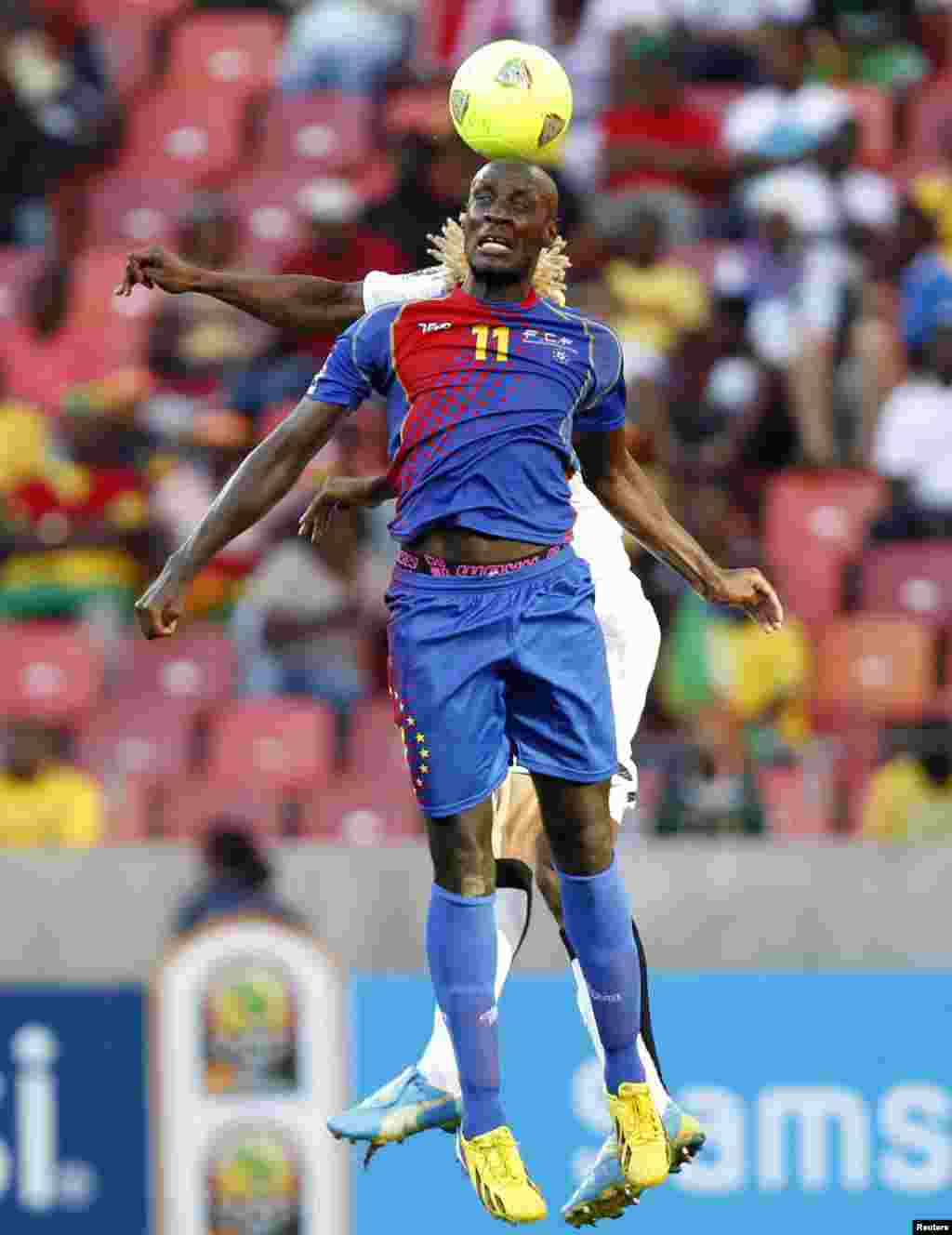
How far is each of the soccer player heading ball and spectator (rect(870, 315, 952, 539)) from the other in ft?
18.4

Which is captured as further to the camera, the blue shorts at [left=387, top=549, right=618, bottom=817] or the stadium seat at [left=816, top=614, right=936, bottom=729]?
the stadium seat at [left=816, top=614, right=936, bottom=729]

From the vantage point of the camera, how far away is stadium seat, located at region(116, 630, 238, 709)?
40.1 ft

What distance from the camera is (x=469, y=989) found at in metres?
6.85

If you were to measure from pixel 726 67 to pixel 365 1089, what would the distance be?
642cm

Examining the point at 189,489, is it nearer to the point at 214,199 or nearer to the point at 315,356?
the point at 315,356

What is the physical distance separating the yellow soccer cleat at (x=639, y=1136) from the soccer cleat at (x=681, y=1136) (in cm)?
15

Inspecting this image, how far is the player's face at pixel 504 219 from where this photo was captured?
6.65 metres

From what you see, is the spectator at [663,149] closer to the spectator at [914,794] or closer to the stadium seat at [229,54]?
the stadium seat at [229,54]

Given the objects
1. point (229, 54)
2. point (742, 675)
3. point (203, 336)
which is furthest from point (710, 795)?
point (229, 54)

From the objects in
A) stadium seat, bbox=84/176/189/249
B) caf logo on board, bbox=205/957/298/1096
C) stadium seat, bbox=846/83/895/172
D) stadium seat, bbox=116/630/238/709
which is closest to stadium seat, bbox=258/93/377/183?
stadium seat, bbox=84/176/189/249

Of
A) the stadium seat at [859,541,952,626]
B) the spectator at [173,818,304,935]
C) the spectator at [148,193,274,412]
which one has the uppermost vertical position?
the spectator at [148,193,274,412]

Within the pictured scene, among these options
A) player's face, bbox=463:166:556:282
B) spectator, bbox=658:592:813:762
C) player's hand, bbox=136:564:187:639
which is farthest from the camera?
spectator, bbox=658:592:813:762

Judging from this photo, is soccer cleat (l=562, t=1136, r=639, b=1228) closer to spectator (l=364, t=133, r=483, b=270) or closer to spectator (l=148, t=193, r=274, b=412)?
spectator (l=364, t=133, r=483, b=270)

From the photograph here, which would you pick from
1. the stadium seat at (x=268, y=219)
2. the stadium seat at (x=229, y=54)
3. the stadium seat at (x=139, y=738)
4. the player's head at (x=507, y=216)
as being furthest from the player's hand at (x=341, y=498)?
the stadium seat at (x=229, y=54)
